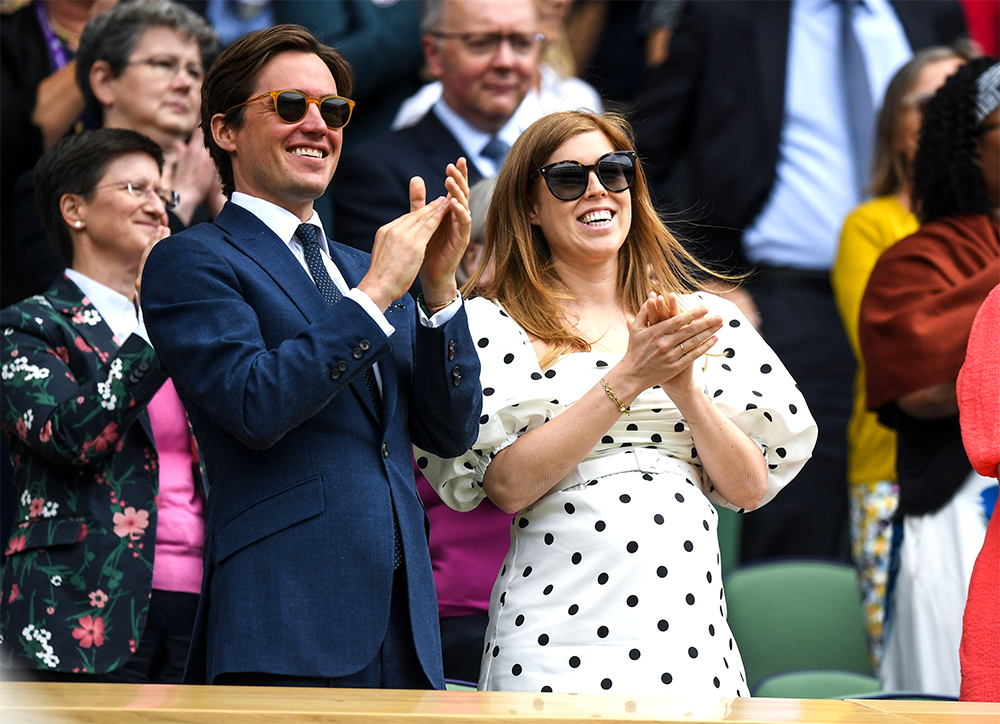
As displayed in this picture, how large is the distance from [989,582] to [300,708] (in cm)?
162

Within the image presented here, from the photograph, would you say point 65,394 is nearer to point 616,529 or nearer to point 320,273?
point 320,273

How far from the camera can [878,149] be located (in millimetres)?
4676

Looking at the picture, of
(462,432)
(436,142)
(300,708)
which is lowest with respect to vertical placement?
(300,708)

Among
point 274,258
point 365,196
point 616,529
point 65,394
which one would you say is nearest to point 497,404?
point 616,529

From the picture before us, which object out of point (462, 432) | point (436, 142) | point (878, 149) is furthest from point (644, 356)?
point (878, 149)

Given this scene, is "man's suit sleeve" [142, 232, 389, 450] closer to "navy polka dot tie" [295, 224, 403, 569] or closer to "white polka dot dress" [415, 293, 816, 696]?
"navy polka dot tie" [295, 224, 403, 569]

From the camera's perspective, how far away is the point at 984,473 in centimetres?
288

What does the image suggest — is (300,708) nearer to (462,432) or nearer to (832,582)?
(462,432)

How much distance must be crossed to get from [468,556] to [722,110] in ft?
8.31

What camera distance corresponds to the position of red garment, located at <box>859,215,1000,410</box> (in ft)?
11.6

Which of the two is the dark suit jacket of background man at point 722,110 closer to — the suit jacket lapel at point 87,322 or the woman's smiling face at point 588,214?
the woman's smiling face at point 588,214

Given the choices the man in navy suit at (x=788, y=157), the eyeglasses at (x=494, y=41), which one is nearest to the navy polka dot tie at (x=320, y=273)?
the eyeglasses at (x=494, y=41)

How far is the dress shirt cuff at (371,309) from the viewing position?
2.29 metres

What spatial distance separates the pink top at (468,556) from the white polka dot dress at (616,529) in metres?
0.45
